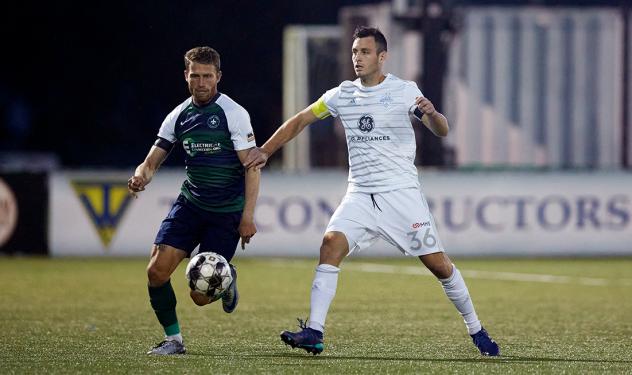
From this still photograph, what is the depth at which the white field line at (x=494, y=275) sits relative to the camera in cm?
1714

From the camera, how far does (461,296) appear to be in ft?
32.5

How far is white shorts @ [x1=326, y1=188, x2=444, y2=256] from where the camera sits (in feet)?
32.0

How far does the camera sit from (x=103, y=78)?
36.0m

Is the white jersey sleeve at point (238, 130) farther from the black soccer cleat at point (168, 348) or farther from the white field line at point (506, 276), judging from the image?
the white field line at point (506, 276)

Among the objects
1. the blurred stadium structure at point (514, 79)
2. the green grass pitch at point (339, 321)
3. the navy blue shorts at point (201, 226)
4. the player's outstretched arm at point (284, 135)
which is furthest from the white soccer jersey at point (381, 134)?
the blurred stadium structure at point (514, 79)

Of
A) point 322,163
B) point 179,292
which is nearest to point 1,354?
point 179,292

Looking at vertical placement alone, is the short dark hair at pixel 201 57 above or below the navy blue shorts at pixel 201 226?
above

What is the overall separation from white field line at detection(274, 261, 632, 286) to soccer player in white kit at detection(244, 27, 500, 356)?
743 centimetres

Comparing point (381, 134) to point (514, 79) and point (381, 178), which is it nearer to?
point (381, 178)

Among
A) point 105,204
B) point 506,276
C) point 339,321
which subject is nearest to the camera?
point 339,321

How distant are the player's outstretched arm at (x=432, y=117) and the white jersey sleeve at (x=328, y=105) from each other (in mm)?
606

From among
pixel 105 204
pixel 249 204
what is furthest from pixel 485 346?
pixel 105 204

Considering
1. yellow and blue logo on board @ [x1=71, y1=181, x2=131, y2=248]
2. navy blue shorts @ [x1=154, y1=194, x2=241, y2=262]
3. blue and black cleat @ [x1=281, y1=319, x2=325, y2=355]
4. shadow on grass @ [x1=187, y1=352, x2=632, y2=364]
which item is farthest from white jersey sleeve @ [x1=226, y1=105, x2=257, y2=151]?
yellow and blue logo on board @ [x1=71, y1=181, x2=131, y2=248]

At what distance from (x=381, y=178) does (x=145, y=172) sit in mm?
1537
